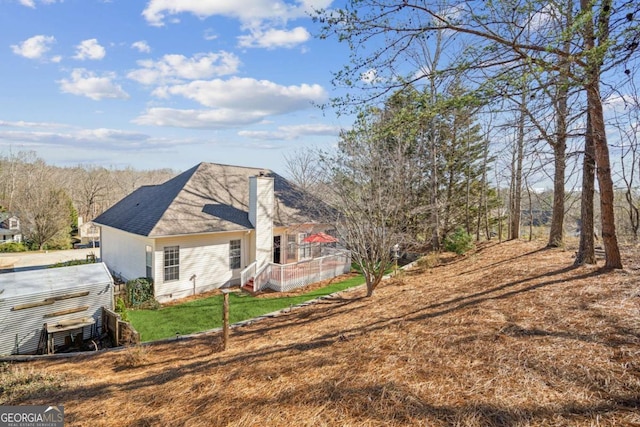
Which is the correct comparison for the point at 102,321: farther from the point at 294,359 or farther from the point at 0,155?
the point at 0,155

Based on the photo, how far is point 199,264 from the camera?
1284cm

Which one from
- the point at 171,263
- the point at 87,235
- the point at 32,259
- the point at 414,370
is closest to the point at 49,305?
the point at 171,263

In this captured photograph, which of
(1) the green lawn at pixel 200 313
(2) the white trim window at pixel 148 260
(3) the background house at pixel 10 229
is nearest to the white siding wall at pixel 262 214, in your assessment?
(1) the green lawn at pixel 200 313

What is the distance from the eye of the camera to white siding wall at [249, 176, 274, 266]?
13930mm

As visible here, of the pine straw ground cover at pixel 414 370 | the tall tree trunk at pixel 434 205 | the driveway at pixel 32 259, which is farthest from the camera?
the driveway at pixel 32 259

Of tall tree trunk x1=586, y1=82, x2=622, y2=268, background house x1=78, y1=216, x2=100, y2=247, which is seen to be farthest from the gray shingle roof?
background house x1=78, y1=216, x2=100, y2=247

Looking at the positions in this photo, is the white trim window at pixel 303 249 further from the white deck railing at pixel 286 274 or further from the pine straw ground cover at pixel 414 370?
the pine straw ground cover at pixel 414 370

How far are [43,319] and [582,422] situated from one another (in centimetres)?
1115

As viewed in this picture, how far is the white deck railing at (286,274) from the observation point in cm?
1274

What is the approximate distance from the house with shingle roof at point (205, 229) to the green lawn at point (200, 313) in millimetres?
1264

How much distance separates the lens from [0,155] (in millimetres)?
37281

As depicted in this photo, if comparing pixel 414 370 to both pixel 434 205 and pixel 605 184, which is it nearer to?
pixel 605 184

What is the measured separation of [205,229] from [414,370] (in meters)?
10.8

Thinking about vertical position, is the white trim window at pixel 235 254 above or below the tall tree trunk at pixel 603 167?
below
